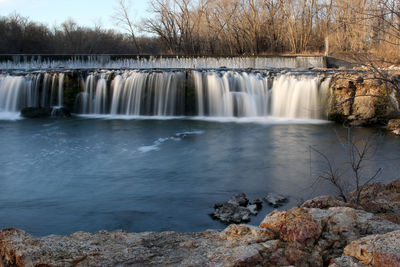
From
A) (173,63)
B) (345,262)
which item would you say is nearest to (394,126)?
(345,262)

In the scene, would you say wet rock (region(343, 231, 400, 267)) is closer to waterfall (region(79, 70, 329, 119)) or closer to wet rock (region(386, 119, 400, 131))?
wet rock (region(386, 119, 400, 131))

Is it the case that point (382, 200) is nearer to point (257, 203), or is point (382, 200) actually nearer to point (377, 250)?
point (257, 203)

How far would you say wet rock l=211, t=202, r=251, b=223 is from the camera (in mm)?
5719

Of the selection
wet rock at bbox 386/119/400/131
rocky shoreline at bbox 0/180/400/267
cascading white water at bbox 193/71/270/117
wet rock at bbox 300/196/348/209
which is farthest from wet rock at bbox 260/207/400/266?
cascading white water at bbox 193/71/270/117

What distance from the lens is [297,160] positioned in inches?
379

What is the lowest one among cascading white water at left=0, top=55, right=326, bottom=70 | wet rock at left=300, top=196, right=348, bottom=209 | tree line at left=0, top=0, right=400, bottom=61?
wet rock at left=300, top=196, right=348, bottom=209

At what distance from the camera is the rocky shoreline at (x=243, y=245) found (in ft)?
9.00

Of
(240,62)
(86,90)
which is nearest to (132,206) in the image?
(86,90)

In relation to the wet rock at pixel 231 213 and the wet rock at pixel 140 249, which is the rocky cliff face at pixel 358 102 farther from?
the wet rock at pixel 140 249

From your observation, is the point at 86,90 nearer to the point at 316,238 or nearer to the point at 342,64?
the point at 342,64

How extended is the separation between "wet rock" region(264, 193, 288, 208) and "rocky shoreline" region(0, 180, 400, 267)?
3.02 m

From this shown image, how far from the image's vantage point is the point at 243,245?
3.01m

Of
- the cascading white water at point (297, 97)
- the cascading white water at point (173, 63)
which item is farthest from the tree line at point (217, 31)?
the cascading white water at point (297, 97)

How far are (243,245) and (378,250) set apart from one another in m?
0.95
